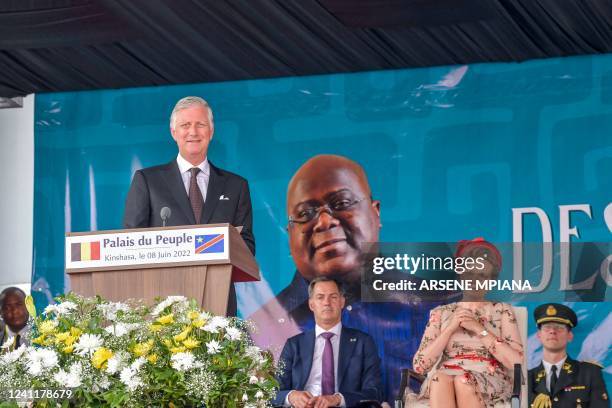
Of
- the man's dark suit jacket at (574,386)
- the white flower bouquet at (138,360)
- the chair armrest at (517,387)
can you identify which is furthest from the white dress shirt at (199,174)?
the white flower bouquet at (138,360)

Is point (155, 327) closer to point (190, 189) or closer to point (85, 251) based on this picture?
point (85, 251)

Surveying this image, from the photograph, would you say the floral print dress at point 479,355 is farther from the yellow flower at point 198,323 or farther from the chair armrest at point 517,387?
the yellow flower at point 198,323

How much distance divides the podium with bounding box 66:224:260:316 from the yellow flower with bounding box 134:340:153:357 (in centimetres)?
61

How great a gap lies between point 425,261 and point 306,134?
1.27m

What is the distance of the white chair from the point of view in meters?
5.96

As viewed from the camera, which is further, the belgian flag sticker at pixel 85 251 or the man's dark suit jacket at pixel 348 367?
the man's dark suit jacket at pixel 348 367

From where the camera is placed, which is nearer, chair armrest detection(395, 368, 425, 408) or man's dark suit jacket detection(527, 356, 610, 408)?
chair armrest detection(395, 368, 425, 408)

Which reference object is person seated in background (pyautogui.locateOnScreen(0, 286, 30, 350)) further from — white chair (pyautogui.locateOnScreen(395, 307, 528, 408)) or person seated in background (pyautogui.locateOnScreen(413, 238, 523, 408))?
person seated in background (pyautogui.locateOnScreen(413, 238, 523, 408))

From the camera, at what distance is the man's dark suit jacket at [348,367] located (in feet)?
23.0

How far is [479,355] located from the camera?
6.40 m

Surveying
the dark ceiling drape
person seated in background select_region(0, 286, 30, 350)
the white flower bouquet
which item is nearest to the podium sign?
the white flower bouquet

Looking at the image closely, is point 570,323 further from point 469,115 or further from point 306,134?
point 306,134

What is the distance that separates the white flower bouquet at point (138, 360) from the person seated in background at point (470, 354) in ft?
9.26

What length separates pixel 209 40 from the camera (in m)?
7.37
